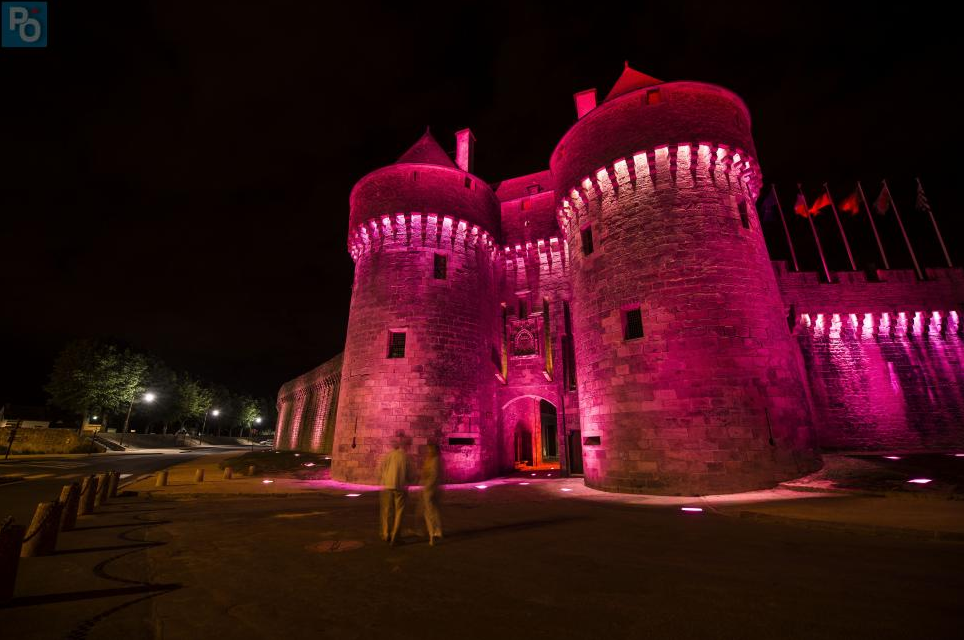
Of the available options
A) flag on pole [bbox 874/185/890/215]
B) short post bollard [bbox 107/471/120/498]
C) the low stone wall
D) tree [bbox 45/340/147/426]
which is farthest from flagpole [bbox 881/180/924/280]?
tree [bbox 45/340/147/426]

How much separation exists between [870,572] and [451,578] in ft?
15.4

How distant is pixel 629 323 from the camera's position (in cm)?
1444

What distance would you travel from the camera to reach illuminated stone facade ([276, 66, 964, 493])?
12.6 metres

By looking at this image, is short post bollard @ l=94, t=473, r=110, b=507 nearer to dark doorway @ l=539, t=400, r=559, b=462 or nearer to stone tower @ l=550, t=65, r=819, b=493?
stone tower @ l=550, t=65, r=819, b=493

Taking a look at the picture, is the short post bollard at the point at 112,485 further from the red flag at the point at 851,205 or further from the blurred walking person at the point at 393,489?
the red flag at the point at 851,205

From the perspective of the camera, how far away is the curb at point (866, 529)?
577 cm

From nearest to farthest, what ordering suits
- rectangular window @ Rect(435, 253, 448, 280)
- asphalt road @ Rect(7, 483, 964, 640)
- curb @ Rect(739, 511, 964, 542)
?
asphalt road @ Rect(7, 483, 964, 640) → curb @ Rect(739, 511, 964, 542) → rectangular window @ Rect(435, 253, 448, 280)

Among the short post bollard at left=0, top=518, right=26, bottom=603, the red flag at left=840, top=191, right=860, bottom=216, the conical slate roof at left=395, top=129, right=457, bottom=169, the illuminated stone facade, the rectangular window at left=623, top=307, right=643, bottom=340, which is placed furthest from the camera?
the red flag at left=840, top=191, right=860, bottom=216

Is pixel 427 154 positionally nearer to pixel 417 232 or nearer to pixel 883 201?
pixel 417 232

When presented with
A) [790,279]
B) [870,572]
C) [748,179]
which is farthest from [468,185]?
[870,572]

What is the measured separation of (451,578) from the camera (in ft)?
15.8

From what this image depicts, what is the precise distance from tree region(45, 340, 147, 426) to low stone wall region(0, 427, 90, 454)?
38.7ft

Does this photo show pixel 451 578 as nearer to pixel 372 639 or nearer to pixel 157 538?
pixel 372 639

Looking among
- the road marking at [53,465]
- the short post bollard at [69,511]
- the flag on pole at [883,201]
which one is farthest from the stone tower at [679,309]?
the road marking at [53,465]
